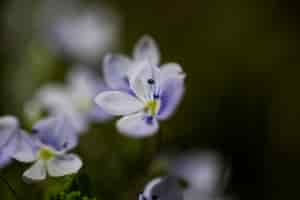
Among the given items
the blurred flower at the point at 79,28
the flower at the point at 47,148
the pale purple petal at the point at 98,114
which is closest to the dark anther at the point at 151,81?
the flower at the point at 47,148

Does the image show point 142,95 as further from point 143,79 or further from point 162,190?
point 162,190

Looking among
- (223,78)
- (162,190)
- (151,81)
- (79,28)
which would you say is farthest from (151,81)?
(223,78)

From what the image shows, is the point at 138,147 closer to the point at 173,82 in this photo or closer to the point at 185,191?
the point at 185,191

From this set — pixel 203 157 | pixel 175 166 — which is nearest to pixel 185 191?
pixel 175 166

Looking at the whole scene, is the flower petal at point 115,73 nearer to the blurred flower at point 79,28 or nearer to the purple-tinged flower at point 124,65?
the purple-tinged flower at point 124,65

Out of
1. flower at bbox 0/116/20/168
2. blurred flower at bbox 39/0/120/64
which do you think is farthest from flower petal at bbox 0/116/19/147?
blurred flower at bbox 39/0/120/64

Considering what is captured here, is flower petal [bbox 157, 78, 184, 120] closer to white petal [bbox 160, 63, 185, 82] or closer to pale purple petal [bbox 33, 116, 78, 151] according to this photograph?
white petal [bbox 160, 63, 185, 82]
